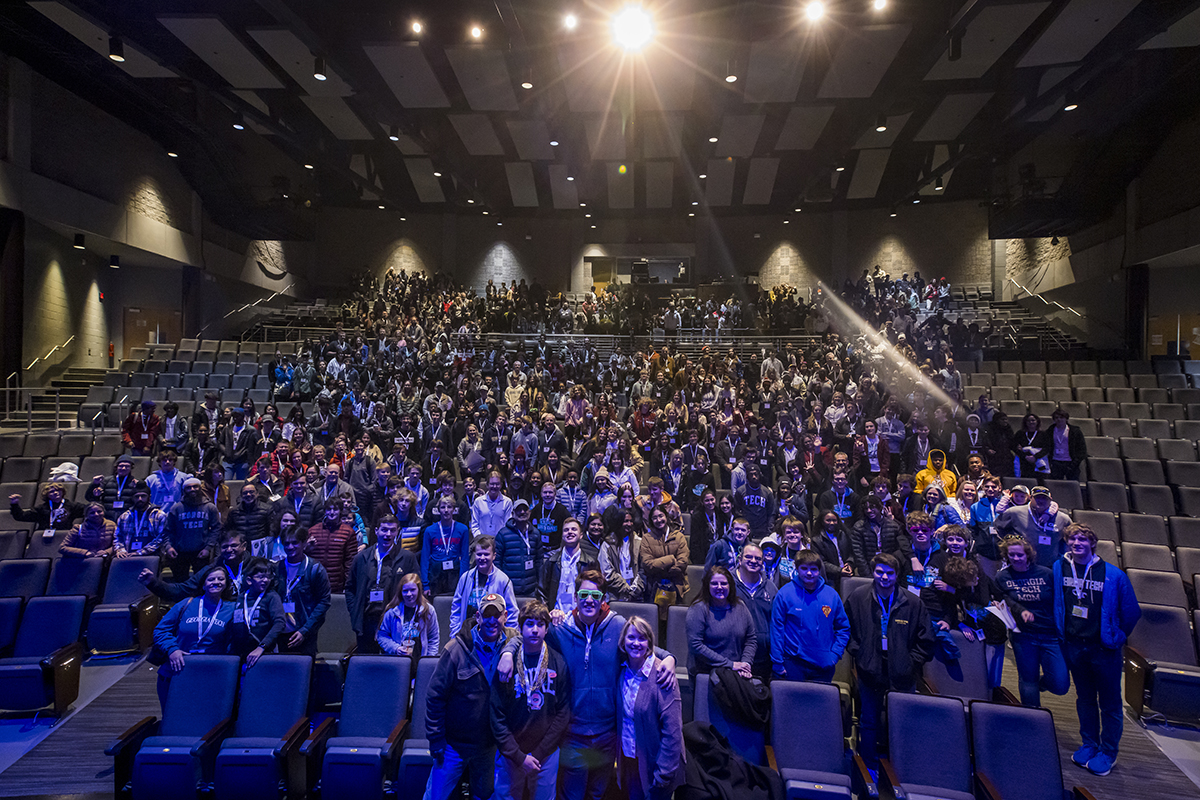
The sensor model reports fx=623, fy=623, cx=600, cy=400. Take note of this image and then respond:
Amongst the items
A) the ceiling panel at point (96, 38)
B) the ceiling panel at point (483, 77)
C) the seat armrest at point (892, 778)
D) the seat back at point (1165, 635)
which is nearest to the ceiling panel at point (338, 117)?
the ceiling panel at point (96, 38)

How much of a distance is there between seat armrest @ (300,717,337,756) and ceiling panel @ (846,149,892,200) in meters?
19.1

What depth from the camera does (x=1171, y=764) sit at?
13.7 ft

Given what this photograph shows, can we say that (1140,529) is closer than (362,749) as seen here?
No

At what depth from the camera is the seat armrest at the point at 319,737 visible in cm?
360

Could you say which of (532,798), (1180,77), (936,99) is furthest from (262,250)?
(1180,77)

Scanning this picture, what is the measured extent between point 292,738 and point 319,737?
0.54ft

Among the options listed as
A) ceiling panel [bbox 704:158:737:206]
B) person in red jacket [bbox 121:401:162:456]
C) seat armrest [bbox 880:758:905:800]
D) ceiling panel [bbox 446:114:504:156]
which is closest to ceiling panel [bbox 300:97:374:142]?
ceiling panel [bbox 446:114:504:156]

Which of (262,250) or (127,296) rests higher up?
(262,250)

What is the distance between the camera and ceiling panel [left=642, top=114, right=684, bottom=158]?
16078 mm

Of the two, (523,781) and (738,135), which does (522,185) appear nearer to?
(738,135)

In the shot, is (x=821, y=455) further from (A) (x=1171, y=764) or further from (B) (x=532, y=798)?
(B) (x=532, y=798)

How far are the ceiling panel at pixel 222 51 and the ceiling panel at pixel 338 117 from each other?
132cm

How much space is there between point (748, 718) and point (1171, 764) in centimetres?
315

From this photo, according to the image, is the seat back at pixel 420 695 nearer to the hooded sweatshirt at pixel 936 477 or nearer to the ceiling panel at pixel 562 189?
the hooded sweatshirt at pixel 936 477
